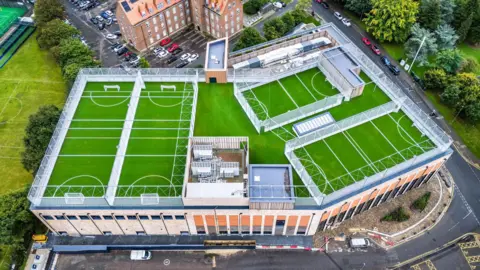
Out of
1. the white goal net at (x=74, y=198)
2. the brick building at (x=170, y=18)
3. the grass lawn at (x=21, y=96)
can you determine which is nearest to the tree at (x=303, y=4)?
the brick building at (x=170, y=18)

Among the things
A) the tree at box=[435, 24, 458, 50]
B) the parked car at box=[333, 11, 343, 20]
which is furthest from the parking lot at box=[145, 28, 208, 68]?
the tree at box=[435, 24, 458, 50]

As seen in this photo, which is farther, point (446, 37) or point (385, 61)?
point (385, 61)

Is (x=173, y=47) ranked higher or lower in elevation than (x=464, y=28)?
lower

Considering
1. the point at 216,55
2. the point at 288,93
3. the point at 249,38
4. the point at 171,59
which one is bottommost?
the point at 171,59

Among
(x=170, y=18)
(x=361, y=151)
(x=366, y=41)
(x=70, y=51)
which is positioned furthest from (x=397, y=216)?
(x=70, y=51)

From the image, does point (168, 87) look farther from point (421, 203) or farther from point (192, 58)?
point (421, 203)

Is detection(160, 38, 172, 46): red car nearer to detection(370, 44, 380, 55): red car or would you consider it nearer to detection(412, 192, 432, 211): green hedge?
detection(370, 44, 380, 55): red car
